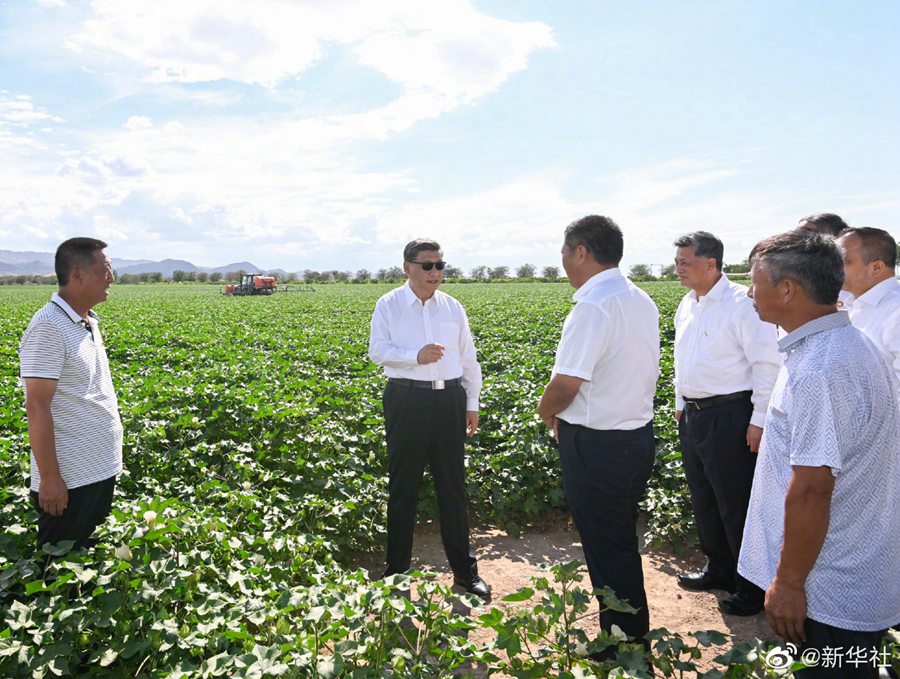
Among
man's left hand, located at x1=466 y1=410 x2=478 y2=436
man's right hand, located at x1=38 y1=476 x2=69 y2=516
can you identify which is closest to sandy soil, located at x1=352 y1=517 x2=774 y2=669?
man's left hand, located at x1=466 y1=410 x2=478 y2=436

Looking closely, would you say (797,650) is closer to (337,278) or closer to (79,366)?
(79,366)

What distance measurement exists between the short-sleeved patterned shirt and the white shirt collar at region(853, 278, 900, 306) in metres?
1.78

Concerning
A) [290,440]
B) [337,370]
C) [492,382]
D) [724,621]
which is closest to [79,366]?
[290,440]

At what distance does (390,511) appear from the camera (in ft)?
13.1

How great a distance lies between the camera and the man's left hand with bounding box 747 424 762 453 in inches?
136

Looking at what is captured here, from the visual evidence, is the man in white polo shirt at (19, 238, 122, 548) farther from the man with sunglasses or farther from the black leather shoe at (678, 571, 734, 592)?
the black leather shoe at (678, 571, 734, 592)

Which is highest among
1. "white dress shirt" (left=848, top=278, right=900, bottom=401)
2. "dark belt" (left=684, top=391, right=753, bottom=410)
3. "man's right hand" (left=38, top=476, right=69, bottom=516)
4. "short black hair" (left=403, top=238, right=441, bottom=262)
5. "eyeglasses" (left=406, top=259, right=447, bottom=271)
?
"short black hair" (left=403, top=238, right=441, bottom=262)

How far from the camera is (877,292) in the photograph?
3.41 meters

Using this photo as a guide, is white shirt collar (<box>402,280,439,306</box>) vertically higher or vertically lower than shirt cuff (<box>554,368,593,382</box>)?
higher

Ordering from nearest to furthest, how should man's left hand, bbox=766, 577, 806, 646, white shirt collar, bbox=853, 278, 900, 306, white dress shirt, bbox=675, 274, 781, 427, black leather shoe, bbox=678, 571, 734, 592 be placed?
man's left hand, bbox=766, 577, 806, 646
white shirt collar, bbox=853, 278, 900, 306
white dress shirt, bbox=675, 274, 781, 427
black leather shoe, bbox=678, 571, 734, 592

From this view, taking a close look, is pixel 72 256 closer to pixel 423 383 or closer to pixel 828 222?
pixel 423 383

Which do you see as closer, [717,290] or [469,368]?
[717,290]

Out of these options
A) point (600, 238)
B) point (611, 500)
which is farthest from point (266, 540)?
point (600, 238)

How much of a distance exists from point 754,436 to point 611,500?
1.13 metres
